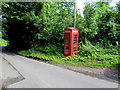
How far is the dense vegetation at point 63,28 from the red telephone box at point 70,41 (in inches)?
15.5

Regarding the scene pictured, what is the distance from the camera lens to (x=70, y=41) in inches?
320

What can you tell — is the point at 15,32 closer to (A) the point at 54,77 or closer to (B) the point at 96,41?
(B) the point at 96,41

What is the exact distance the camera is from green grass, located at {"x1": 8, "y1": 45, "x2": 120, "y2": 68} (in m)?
6.29

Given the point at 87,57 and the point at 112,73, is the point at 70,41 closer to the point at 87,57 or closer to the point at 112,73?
the point at 87,57

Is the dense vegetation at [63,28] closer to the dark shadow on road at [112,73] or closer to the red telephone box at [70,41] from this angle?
the red telephone box at [70,41]

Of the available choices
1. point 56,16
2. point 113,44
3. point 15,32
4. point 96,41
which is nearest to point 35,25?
point 56,16

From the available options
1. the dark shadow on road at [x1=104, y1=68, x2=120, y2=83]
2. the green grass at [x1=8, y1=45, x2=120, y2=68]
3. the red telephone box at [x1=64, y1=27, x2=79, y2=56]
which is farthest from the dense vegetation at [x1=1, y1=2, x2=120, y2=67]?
the dark shadow on road at [x1=104, y1=68, x2=120, y2=83]

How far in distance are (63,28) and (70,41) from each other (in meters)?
2.05

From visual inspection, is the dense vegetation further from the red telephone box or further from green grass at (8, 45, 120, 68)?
the red telephone box

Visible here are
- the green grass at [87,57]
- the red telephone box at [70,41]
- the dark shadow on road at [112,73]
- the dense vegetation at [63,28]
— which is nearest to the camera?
the dark shadow on road at [112,73]

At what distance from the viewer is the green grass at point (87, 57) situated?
629cm

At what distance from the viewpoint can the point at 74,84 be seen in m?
4.24

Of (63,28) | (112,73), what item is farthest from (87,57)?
(63,28)

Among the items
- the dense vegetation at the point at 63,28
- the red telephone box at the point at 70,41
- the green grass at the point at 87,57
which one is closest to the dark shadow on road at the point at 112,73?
the green grass at the point at 87,57
